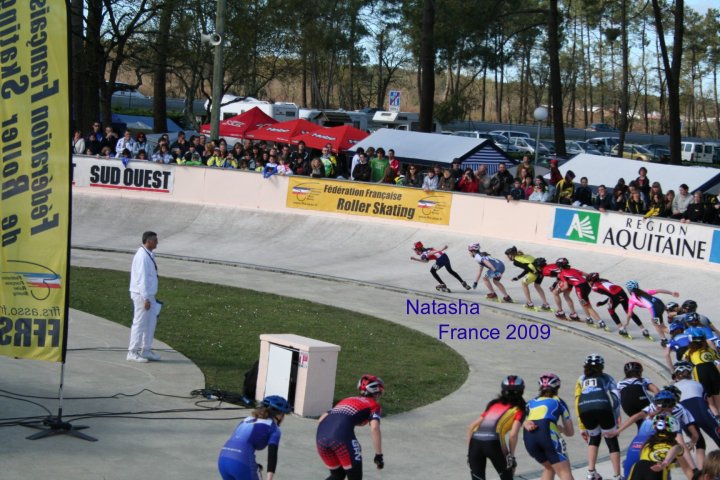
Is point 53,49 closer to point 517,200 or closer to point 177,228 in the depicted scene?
point 517,200

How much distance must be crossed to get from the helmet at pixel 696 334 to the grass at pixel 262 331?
3493 mm

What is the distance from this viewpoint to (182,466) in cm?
988

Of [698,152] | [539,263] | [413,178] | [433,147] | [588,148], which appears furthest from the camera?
[698,152]

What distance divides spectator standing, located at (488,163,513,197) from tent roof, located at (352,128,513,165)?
420cm

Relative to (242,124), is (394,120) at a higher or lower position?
higher

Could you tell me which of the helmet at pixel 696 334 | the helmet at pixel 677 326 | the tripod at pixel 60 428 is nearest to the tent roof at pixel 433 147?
the helmet at pixel 677 326

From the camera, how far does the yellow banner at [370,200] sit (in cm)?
2722

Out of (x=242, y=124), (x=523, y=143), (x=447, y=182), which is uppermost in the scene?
(x=242, y=124)

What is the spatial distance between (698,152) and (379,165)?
45359 mm

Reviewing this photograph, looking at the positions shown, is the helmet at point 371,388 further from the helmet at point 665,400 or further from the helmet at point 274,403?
the helmet at point 665,400

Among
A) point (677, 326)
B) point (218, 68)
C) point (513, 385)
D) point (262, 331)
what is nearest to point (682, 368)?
point (677, 326)

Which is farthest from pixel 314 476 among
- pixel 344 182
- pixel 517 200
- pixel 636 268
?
pixel 344 182

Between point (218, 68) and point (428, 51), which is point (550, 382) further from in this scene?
point (428, 51)

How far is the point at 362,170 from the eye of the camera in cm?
2883
